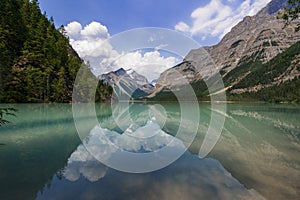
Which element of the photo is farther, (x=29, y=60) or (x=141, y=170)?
(x=29, y=60)

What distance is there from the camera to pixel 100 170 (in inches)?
300

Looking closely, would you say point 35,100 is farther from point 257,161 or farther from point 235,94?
point 235,94

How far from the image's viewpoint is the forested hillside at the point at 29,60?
1666 inches

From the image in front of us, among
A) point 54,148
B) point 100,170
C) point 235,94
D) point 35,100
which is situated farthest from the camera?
point 235,94

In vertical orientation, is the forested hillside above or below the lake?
above

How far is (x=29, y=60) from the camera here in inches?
1842

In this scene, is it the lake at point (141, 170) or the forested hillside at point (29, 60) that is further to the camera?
the forested hillside at point (29, 60)

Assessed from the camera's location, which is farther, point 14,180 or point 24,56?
point 24,56

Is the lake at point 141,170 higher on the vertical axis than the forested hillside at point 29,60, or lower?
lower

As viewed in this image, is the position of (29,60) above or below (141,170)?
above

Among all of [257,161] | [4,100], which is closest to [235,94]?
[4,100]

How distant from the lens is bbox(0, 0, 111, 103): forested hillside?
4231cm

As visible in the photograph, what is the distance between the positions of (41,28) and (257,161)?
63514 mm

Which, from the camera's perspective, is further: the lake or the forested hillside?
the forested hillside
